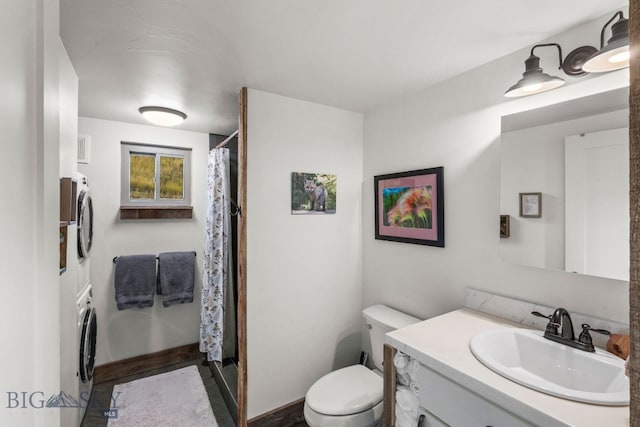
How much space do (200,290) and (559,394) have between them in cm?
288

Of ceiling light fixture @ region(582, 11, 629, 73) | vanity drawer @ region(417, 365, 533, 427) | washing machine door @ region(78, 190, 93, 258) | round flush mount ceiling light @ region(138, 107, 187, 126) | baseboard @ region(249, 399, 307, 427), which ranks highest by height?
round flush mount ceiling light @ region(138, 107, 187, 126)

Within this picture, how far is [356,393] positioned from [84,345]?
5.83 ft

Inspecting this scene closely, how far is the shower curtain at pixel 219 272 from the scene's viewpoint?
2.46m

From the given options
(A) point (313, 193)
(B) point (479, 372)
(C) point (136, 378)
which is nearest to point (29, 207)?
(B) point (479, 372)

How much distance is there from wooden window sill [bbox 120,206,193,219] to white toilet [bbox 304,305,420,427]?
77.5 inches

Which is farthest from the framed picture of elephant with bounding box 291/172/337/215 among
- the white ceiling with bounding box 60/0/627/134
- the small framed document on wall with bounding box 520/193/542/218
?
the small framed document on wall with bounding box 520/193/542/218

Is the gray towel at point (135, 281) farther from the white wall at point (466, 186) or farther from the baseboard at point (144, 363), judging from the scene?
the white wall at point (466, 186)

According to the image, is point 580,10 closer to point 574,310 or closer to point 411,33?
point 411,33

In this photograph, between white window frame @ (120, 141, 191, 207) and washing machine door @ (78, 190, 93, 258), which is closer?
washing machine door @ (78, 190, 93, 258)

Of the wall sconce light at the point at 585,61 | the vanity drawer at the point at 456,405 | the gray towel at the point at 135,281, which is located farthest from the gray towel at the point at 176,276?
the wall sconce light at the point at 585,61

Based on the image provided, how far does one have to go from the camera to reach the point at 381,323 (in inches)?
77.9

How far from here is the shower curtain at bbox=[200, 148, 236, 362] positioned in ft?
8.07

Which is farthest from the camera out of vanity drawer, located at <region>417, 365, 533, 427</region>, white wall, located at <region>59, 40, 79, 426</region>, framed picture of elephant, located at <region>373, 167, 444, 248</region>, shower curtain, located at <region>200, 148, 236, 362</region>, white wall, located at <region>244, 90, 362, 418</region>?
shower curtain, located at <region>200, 148, 236, 362</region>
